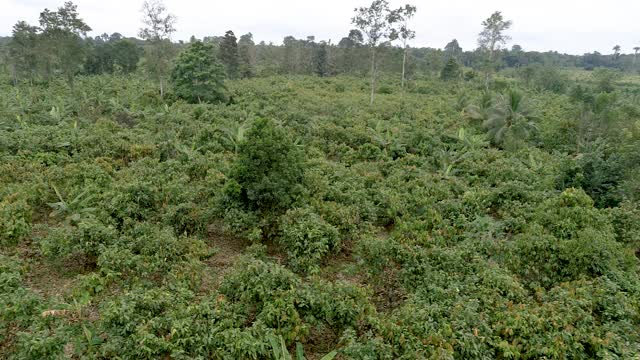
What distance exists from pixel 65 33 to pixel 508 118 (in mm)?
21884

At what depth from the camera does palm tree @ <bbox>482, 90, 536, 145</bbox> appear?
1819 cm

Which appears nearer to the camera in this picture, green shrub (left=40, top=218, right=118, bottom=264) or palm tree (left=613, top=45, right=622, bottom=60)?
green shrub (left=40, top=218, right=118, bottom=264)

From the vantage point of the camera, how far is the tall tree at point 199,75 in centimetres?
2261

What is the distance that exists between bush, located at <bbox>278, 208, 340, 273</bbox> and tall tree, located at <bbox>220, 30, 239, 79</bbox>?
27441 mm

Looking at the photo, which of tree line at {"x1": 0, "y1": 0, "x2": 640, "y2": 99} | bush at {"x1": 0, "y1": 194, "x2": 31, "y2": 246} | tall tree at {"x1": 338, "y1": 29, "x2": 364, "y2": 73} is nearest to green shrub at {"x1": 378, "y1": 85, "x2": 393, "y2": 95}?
tree line at {"x1": 0, "y1": 0, "x2": 640, "y2": 99}

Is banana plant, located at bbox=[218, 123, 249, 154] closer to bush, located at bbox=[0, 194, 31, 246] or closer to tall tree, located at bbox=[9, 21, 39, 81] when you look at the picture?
bush, located at bbox=[0, 194, 31, 246]

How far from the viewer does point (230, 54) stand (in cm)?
3478

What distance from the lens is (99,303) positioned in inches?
283

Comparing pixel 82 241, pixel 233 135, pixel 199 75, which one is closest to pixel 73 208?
pixel 82 241

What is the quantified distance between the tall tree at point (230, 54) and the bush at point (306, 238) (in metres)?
27.4

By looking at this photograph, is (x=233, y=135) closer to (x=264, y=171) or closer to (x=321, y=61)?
(x=264, y=171)

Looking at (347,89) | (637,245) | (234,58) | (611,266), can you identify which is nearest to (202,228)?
(611,266)

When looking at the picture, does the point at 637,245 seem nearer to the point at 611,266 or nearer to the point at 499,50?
the point at 611,266

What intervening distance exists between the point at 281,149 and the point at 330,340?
14.9 ft
